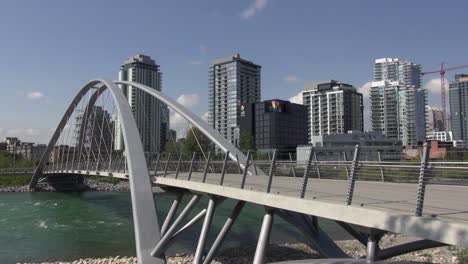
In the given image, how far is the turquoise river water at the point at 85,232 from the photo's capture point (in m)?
23.7

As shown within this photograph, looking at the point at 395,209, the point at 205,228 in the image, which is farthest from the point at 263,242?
the point at 205,228

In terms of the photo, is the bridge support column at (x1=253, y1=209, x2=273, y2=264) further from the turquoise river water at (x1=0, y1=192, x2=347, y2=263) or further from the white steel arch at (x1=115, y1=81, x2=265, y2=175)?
the turquoise river water at (x1=0, y1=192, x2=347, y2=263)

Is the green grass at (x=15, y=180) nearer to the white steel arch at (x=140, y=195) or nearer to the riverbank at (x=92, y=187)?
the riverbank at (x=92, y=187)

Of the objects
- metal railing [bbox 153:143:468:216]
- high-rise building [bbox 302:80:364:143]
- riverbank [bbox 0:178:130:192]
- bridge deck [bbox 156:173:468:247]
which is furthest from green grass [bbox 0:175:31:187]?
high-rise building [bbox 302:80:364:143]

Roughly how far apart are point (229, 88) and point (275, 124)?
44673 millimetres

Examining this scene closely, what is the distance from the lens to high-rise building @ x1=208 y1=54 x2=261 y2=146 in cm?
→ 15962

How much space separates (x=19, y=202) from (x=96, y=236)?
26582mm

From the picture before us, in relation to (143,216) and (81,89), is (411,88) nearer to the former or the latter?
(81,89)

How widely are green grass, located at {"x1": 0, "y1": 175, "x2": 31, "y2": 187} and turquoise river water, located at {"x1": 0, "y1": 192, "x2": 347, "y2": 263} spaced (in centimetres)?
2748

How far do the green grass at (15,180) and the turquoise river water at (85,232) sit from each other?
27478mm

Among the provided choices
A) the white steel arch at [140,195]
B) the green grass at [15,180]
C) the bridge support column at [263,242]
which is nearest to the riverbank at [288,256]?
the white steel arch at [140,195]

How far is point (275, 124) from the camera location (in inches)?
4934

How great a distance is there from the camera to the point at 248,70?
172 meters

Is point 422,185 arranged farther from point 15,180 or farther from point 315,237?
point 15,180
